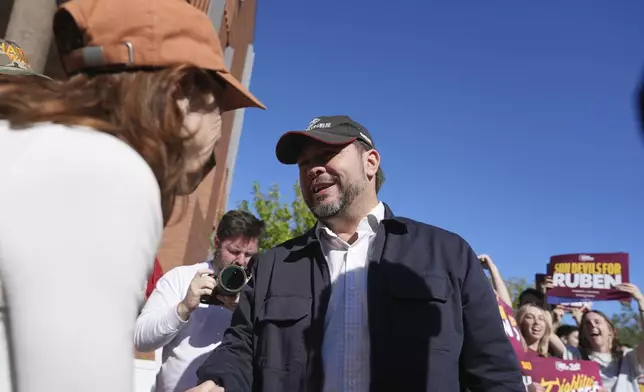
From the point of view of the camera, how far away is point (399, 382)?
1.89 meters

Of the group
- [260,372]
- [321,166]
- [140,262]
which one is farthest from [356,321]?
[140,262]

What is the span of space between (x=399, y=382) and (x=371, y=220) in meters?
0.88

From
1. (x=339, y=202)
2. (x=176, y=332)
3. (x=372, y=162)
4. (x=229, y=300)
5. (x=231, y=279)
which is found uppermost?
(x=372, y=162)

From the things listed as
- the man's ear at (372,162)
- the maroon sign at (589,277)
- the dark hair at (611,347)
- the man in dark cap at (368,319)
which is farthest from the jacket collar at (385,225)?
the maroon sign at (589,277)

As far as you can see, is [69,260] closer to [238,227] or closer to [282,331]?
[282,331]

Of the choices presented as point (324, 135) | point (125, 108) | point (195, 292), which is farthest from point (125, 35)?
point (195, 292)

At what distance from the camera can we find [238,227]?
3271mm

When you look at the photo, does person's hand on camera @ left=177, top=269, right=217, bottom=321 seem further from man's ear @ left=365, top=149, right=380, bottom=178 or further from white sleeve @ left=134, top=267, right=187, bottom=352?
man's ear @ left=365, top=149, right=380, bottom=178

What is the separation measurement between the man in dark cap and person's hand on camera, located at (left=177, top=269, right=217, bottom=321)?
0.46 m

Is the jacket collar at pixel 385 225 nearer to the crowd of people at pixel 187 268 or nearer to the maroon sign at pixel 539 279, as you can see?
the crowd of people at pixel 187 268

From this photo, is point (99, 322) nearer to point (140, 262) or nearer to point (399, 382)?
point (140, 262)

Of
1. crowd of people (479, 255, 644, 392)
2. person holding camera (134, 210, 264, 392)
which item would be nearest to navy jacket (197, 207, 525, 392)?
person holding camera (134, 210, 264, 392)

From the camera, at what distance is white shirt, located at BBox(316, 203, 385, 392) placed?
2012 millimetres

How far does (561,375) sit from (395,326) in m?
2.55
